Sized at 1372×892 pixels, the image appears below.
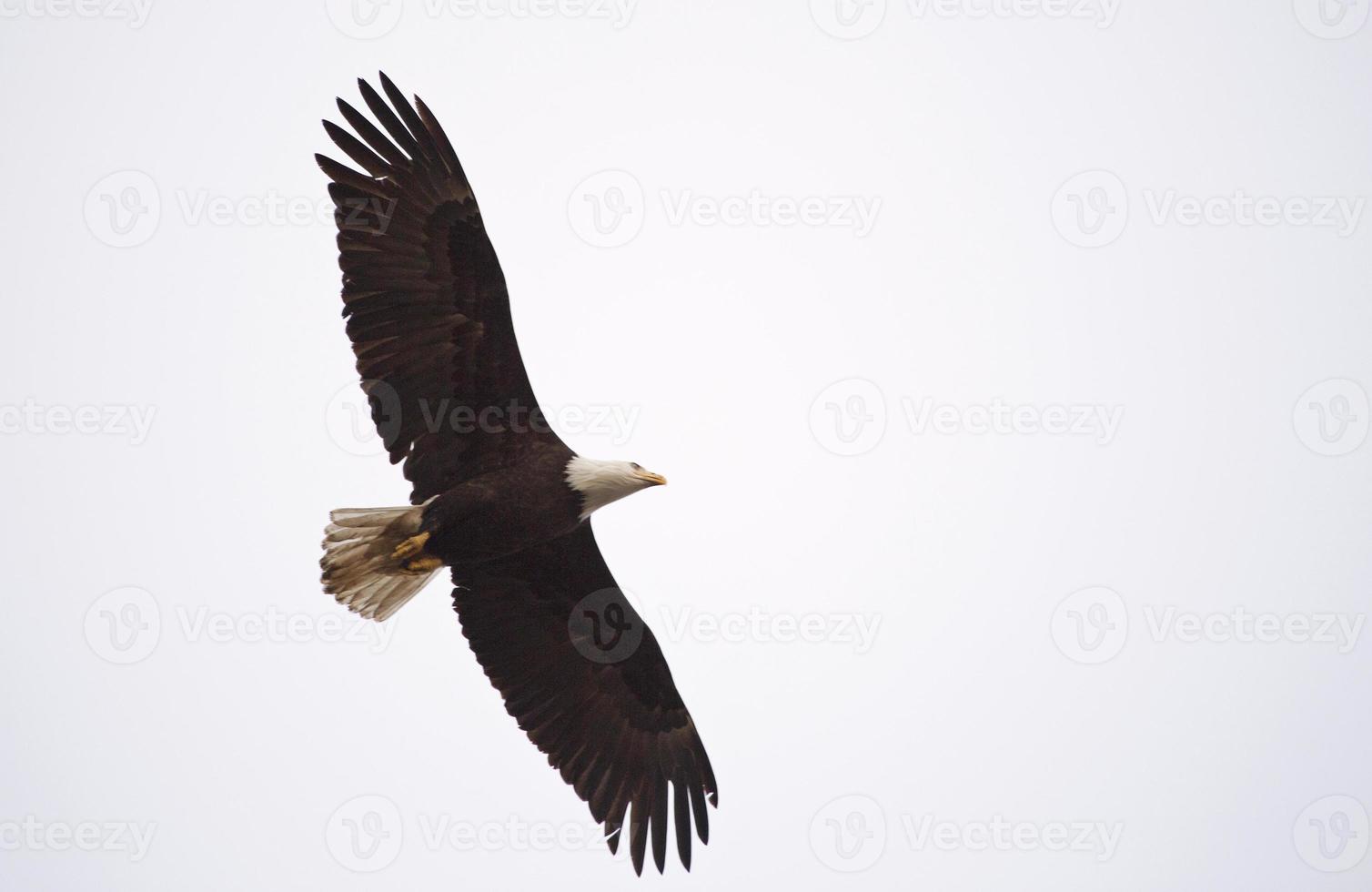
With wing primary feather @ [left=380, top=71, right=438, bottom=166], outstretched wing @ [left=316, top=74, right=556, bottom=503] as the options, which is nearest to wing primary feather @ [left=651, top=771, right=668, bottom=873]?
outstretched wing @ [left=316, top=74, right=556, bottom=503]

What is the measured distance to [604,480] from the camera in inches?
332

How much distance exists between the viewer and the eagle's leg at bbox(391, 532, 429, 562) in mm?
8516

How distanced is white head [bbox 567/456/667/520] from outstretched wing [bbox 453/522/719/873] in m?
0.79

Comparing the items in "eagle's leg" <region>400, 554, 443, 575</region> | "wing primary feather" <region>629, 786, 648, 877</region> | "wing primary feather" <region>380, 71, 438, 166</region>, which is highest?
"wing primary feather" <region>380, 71, 438, 166</region>

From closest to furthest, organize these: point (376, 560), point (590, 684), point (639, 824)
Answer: point (376, 560) → point (639, 824) → point (590, 684)

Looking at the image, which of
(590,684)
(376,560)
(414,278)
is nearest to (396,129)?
(414,278)

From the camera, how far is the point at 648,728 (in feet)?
31.2

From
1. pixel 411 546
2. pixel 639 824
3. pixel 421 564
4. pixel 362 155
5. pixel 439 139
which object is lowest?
pixel 639 824

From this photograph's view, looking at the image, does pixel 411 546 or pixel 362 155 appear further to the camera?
pixel 411 546

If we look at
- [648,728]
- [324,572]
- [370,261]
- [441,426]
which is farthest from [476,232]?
[648,728]

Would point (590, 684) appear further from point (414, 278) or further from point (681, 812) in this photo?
point (414, 278)

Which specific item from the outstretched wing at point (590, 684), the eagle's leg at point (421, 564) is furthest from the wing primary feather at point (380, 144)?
the outstretched wing at point (590, 684)

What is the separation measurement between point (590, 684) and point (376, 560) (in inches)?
71.2

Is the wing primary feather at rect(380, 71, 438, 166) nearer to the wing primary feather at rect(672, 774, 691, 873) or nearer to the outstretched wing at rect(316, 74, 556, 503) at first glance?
→ the outstretched wing at rect(316, 74, 556, 503)
